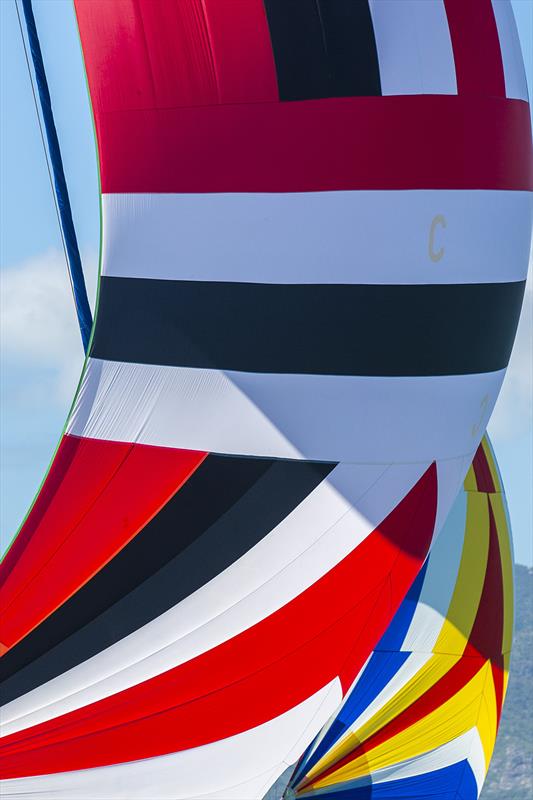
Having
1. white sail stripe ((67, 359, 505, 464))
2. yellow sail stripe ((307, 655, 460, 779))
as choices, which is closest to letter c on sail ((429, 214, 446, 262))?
white sail stripe ((67, 359, 505, 464))

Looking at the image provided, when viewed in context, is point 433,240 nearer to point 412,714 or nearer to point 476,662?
point 412,714

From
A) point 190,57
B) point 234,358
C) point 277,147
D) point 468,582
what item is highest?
point 190,57

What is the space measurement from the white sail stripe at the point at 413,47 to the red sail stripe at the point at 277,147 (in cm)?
9

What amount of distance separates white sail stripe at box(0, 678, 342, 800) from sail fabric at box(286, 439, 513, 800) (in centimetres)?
414

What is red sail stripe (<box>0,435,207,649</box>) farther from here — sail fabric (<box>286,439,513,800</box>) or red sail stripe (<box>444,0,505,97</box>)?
sail fabric (<box>286,439,513,800</box>)

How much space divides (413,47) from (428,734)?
6.49 metres

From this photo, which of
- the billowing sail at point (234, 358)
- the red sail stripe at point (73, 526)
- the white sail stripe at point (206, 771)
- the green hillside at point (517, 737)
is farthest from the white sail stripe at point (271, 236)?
the green hillside at point (517, 737)

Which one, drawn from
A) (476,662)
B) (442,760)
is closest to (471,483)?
(476,662)

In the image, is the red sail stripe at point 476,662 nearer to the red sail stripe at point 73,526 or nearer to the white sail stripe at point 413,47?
the red sail stripe at point 73,526

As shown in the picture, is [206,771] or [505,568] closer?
[206,771]

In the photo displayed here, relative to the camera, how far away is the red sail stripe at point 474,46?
6844 mm

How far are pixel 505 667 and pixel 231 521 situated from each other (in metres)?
6.48

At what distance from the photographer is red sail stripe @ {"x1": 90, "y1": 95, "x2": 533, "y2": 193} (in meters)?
6.42

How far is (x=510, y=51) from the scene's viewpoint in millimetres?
7184
